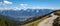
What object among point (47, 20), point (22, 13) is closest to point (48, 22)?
point (47, 20)

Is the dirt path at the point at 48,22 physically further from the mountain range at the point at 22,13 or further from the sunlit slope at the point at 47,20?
the mountain range at the point at 22,13

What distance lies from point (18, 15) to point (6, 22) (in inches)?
13.4

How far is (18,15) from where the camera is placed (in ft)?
9.05

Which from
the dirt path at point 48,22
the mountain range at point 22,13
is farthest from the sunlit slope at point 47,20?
the mountain range at point 22,13

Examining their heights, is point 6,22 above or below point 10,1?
below

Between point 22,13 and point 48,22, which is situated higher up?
point 22,13

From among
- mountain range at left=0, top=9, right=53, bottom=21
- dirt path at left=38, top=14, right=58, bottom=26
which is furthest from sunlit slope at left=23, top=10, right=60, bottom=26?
mountain range at left=0, top=9, right=53, bottom=21

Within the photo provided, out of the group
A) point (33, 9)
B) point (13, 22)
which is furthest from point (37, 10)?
point (13, 22)

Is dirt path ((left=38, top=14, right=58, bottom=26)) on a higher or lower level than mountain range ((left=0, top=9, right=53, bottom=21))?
lower

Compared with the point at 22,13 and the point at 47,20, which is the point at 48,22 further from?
the point at 22,13

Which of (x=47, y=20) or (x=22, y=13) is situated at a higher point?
(x=22, y=13)

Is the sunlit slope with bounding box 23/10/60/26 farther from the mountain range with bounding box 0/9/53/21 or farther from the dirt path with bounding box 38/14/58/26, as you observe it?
the mountain range with bounding box 0/9/53/21

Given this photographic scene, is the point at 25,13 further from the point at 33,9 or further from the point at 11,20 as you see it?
the point at 11,20

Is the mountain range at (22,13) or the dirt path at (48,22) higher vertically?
the mountain range at (22,13)
